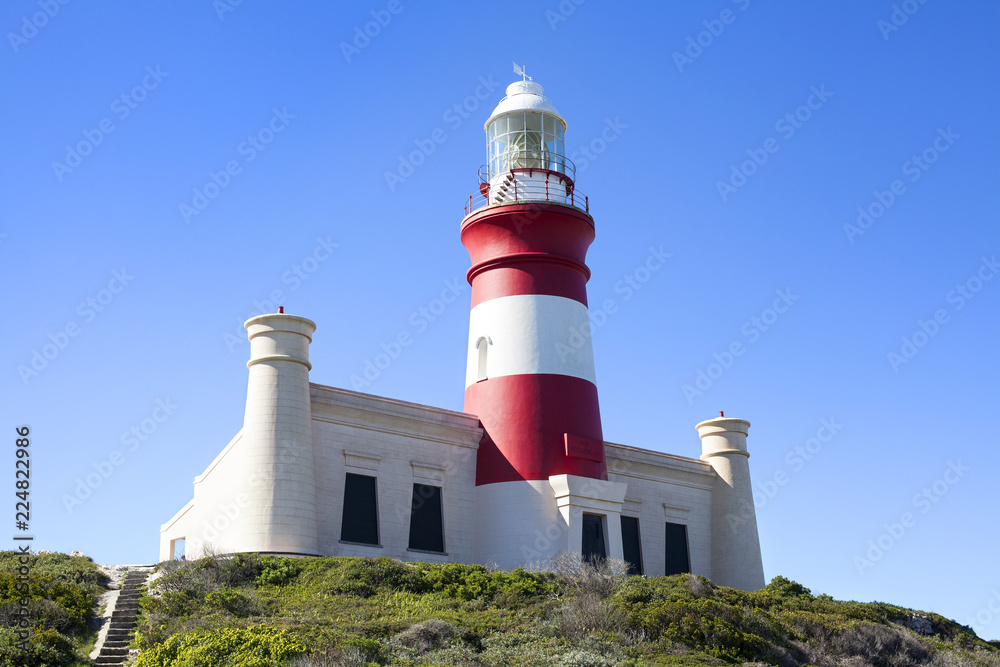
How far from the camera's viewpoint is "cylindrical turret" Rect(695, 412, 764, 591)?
29750mm

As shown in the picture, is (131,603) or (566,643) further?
(131,603)

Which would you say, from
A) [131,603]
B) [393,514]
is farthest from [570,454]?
[131,603]

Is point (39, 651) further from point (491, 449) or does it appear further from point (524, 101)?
point (524, 101)

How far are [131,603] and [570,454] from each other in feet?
36.6

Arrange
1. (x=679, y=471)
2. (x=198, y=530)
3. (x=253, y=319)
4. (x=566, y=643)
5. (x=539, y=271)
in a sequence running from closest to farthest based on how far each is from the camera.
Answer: (x=566, y=643) → (x=253, y=319) → (x=198, y=530) → (x=539, y=271) → (x=679, y=471)

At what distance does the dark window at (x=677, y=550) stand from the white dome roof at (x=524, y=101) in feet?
41.0

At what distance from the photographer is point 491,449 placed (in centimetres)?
2533

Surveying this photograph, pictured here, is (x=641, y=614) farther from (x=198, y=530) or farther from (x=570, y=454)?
(x=198, y=530)

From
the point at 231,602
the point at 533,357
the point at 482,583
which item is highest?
the point at 533,357

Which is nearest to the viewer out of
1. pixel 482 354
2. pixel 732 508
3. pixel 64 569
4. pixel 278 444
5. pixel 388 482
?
pixel 64 569

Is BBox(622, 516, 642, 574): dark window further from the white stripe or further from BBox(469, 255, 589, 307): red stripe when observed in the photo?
BBox(469, 255, 589, 307): red stripe

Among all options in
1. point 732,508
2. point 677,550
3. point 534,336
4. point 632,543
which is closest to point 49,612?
point 534,336

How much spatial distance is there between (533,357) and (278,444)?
23.7 ft

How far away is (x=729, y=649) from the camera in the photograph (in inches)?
681
